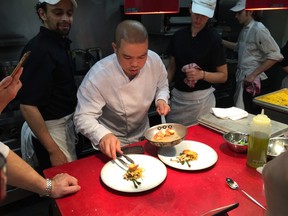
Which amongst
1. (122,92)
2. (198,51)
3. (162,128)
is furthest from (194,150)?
(198,51)

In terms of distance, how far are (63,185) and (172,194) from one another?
469 millimetres

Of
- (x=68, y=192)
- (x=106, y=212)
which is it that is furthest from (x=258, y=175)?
(x=68, y=192)

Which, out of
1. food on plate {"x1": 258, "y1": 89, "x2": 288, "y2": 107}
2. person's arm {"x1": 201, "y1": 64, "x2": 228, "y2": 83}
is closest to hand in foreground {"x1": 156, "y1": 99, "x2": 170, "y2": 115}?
person's arm {"x1": 201, "y1": 64, "x2": 228, "y2": 83}

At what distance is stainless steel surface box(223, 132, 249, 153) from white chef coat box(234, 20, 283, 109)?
2.15 metres

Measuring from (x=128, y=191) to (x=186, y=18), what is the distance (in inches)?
120

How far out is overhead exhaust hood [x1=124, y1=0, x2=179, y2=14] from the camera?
1.40 metres

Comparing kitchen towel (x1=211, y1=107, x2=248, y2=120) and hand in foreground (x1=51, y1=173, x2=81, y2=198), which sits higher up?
kitchen towel (x1=211, y1=107, x2=248, y2=120)

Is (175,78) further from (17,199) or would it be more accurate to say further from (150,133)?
(17,199)

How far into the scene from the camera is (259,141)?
4.16ft

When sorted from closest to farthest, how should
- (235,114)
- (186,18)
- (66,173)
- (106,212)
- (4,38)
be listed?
(106,212) → (66,173) → (235,114) → (4,38) → (186,18)

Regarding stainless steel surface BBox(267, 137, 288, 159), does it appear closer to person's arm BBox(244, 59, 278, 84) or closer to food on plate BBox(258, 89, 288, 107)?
food on plate BBox(258, 89, 288, 107)

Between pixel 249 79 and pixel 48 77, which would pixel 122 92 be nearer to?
pixel 48 77

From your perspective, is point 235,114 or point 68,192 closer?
point 68,192

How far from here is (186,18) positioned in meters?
3.61
